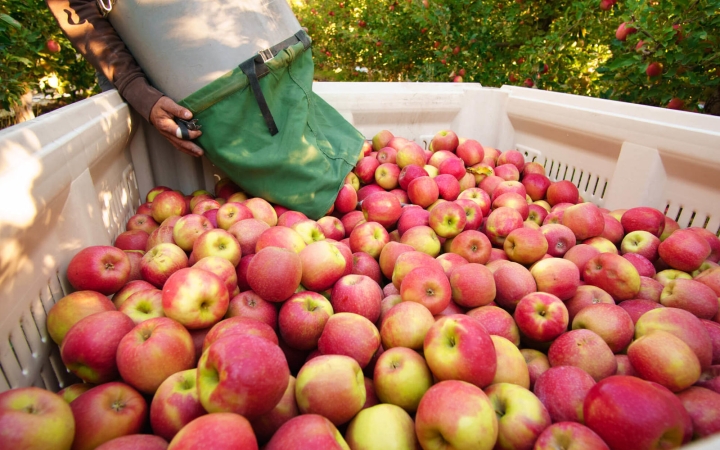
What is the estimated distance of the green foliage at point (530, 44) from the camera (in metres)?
2.81

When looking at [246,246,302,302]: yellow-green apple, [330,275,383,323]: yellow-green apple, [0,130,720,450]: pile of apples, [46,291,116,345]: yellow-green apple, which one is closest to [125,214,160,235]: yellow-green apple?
[0,130,720,450]: pile of apples

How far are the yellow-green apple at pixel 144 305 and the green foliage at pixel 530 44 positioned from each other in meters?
3.34

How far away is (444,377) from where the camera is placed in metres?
1.29

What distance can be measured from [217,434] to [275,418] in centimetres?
32

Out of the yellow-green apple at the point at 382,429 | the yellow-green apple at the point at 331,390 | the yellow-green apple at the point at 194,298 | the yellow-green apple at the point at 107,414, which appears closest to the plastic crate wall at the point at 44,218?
the yellow-green apple at the point at 107,414

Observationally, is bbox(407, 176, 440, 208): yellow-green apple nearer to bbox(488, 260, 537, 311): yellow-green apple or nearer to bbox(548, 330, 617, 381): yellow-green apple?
bbox(488, 260, 537, 311): yellow-green apple

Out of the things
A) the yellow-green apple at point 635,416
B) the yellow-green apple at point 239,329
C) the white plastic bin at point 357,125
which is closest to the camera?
the yellow-green apple at point 635,416

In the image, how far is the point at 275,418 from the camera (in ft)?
4.00

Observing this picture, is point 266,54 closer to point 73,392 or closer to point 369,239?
point 369,239

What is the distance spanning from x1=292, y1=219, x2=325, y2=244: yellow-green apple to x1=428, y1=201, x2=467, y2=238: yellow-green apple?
640mm

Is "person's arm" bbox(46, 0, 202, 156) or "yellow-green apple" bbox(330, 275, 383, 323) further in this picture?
"person's arm" bbox(46, 0, 202, 156)

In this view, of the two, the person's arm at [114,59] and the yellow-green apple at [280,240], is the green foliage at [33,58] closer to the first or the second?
the person's arm at [114,59]

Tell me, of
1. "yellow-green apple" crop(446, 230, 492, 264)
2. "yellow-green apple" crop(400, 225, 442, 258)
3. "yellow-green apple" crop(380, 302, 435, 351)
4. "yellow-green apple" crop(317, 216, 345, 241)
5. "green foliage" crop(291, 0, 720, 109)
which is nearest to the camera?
"yellow-green apple" crop(380, 302, 435, 351)

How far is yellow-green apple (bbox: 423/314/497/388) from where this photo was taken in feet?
4.14
